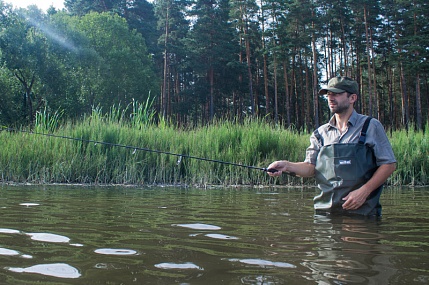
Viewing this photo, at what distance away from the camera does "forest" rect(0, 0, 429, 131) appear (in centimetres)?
3516

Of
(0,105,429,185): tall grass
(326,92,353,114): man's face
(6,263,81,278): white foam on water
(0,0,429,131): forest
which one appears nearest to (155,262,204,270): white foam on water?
(6,263,81,278): white foam on water

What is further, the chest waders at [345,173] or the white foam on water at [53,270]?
the chest waders at [345,173]

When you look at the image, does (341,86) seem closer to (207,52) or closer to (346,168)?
(346,168)

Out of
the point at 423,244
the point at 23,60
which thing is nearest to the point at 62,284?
the point at 423,244

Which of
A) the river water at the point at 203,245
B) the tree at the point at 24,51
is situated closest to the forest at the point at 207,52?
the tree at the point at 24,51

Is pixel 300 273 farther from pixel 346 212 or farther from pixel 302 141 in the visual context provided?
pixel 302 141

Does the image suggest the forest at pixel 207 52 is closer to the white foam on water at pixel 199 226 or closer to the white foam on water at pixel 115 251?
the white foam on water at pixel 199 226

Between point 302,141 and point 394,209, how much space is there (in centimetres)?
541

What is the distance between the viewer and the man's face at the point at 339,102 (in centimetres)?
464

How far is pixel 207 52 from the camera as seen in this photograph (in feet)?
151

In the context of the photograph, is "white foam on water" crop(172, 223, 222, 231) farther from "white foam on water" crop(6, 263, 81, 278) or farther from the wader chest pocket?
"white foam on water" crop(6, 263, 81, 278)

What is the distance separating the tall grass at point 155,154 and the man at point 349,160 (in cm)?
475

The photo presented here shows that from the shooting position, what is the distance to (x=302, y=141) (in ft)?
35.8

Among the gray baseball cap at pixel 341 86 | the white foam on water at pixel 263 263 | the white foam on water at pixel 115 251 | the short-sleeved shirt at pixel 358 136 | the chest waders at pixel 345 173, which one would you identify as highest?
the gray baseball cap at pixel 341 86
